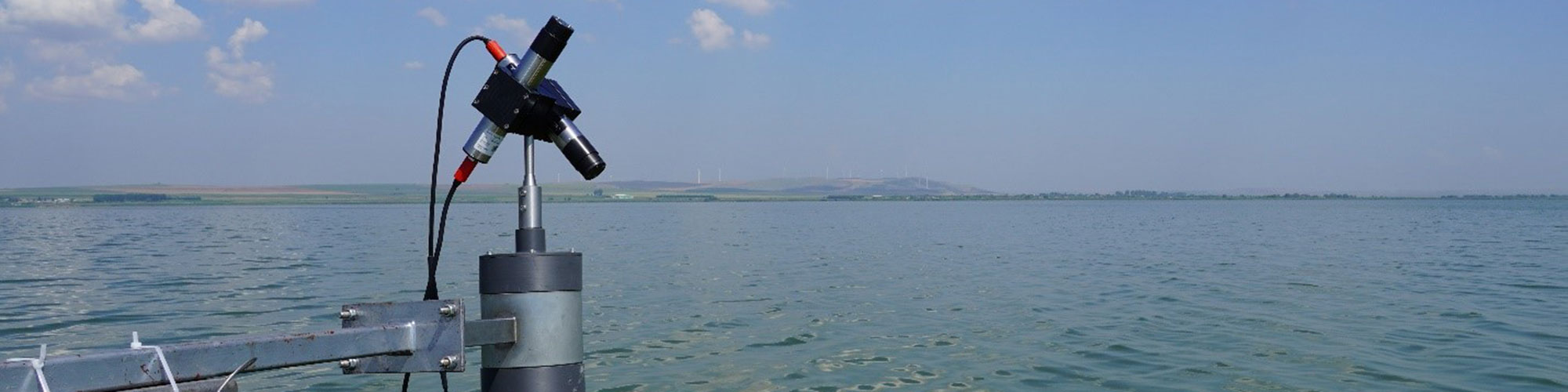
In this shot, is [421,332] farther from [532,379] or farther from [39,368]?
[39,368]

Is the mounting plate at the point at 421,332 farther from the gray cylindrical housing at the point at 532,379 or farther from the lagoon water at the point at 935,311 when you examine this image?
the lagoon water at the point at 935,311

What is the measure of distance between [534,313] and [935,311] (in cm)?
1601

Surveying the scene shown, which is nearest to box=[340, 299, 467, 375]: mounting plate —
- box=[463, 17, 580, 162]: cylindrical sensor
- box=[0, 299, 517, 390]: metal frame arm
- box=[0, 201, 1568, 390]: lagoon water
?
box=[0, 299, 517, 390]: metal frame arm

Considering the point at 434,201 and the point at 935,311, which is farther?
the point at 935,311

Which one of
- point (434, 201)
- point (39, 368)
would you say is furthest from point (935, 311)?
point (39, 368)

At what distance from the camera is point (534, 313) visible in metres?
2.64

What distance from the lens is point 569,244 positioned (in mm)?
44281

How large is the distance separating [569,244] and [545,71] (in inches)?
1662

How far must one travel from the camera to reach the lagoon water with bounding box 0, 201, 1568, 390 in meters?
12.0

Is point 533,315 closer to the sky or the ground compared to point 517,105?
closer to the ground

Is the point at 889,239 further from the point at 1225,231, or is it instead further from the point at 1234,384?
the point at 1234,384

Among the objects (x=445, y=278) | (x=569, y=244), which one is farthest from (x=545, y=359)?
(x=569, y=244)

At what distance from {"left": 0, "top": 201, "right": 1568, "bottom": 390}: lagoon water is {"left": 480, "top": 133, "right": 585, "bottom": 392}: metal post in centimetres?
856

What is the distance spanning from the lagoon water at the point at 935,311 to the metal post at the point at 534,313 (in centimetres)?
856
